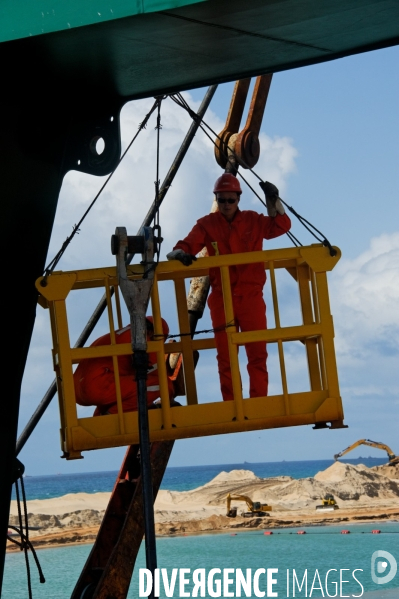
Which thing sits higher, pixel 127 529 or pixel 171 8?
pixel 171 8

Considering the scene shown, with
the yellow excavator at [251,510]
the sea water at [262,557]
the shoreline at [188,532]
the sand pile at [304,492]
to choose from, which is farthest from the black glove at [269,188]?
the sand pile at [304,492]

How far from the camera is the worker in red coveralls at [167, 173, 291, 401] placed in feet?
18.2

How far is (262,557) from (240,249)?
30810mm

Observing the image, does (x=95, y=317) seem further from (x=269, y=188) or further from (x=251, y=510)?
(x=251, y=510)

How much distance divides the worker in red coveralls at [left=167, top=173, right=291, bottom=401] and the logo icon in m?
29.5

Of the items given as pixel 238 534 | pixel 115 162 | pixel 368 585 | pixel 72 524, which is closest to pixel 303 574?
pixel 368 585

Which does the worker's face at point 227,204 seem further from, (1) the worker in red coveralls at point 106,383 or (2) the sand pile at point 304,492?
(2) the sand pile at point 304,492

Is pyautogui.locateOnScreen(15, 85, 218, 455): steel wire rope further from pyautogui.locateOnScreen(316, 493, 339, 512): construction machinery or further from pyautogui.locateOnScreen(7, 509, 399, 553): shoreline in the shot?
pyautogui.locateOnScreen(316, 493, 339, 512): construction machinery

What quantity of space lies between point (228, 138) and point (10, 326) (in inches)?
130

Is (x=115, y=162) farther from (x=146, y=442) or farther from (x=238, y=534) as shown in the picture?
(x=238, y=534)

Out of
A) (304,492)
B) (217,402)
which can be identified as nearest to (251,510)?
(304,492)

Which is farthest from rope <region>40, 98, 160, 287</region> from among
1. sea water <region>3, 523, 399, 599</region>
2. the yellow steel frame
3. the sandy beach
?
the sandy beach

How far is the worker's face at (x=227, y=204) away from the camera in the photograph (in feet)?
18.8

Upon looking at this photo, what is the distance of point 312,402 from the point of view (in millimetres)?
4906
